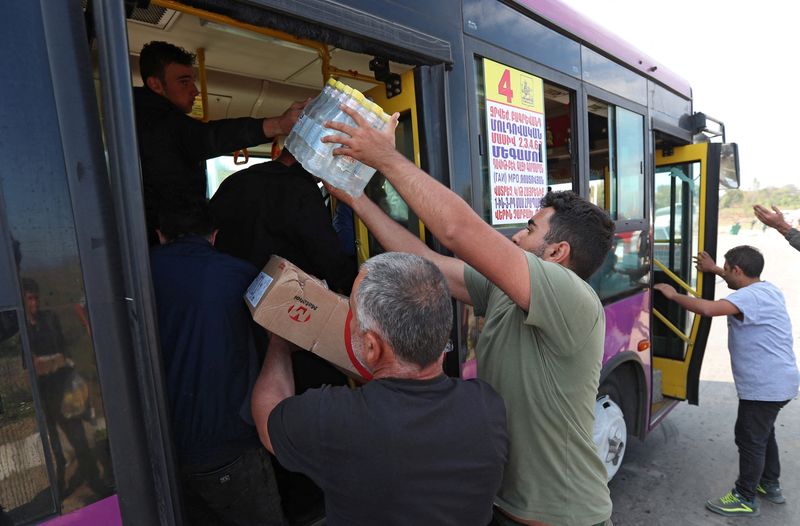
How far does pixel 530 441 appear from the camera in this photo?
5.06 feet

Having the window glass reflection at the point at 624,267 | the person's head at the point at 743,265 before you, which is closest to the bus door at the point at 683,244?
the person's head at the point at 743,265

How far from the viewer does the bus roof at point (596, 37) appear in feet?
8.33

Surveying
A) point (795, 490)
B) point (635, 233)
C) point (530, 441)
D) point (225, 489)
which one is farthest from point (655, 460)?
point (225, 489)

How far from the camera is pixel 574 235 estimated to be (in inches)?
65.8

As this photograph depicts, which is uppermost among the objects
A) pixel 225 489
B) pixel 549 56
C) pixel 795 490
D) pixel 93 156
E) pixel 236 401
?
pixel 549 56

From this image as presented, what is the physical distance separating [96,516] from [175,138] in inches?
50.1

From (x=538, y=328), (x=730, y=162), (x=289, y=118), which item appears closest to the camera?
(x=538, y=328)

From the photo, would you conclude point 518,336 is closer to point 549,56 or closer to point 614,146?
point 549,56

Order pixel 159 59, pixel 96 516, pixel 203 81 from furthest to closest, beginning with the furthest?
pixel 203 81 < pixel 159 59 < pixel 96 516

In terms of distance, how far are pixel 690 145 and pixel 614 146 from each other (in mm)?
1485

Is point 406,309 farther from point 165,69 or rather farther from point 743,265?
point 743,265

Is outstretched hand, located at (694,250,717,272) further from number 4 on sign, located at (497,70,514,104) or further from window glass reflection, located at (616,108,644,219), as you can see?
number 4 on sign, located at (497,70,514,104)

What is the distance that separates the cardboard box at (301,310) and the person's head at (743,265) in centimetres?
307

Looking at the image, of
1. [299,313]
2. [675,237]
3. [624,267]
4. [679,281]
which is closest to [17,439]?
[299,313]
